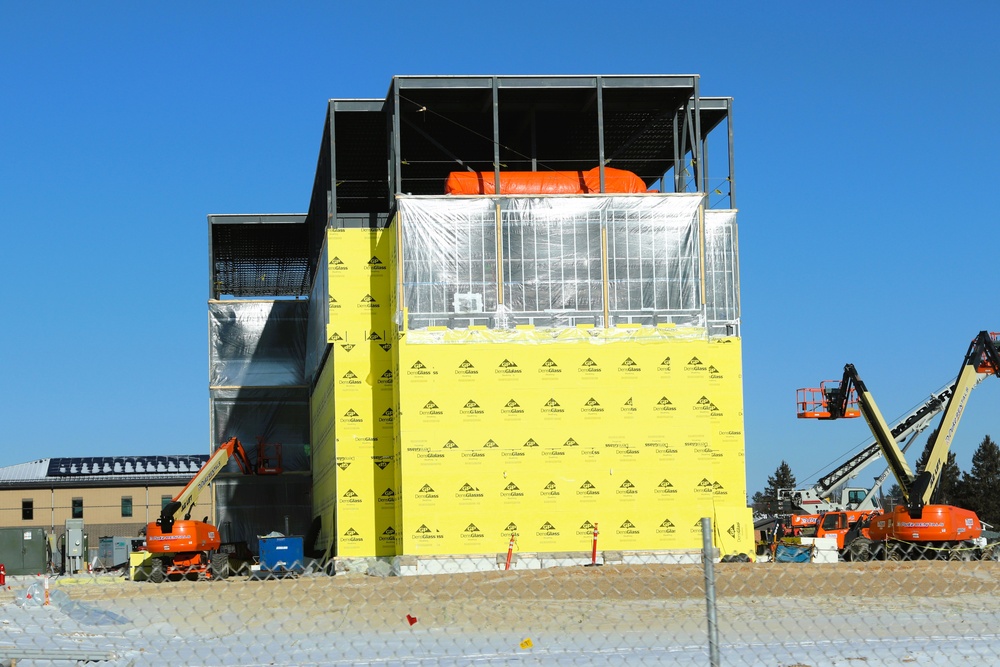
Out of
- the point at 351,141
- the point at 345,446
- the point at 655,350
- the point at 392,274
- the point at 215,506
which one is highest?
the point at 351,141

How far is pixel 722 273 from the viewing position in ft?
129

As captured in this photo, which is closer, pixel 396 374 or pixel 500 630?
pixel 500 630

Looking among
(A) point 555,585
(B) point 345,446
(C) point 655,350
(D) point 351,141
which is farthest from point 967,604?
(D) point 351,141

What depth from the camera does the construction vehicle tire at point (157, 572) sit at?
3862 centimetres

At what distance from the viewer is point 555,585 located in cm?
2553

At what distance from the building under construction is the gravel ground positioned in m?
11.0

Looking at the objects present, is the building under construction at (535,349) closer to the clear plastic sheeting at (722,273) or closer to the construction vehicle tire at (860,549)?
the clear plastic sheeting at (722,273)

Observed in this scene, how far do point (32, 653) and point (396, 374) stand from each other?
26103 millimetres

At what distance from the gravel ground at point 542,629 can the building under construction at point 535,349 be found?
10984 mm

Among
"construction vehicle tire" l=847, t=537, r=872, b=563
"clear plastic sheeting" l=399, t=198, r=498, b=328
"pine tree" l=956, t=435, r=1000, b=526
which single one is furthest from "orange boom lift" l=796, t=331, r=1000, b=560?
"pine tree" l=956, t=435, r=1000, b=526

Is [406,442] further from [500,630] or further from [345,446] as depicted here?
[500,630]

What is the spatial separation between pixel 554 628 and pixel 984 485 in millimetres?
85844

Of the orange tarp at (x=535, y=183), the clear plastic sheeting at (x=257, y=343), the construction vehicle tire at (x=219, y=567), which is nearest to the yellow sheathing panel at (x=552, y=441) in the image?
the orange tarp at (x=535, y=183)

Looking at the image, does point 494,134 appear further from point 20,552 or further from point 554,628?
point 20,552
